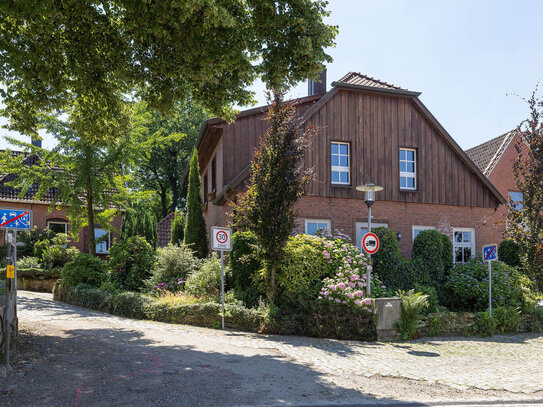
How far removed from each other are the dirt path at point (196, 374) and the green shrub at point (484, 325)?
3352 millimetres

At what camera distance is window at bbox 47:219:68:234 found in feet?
93.9

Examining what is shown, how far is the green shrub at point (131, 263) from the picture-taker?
16203 mm

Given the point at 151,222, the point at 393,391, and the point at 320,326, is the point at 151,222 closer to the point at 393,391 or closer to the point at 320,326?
the point at 320,326

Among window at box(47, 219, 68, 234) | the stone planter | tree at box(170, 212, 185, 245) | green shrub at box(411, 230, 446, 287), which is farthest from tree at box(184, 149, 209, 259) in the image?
window at box(47, 219, 68, 234)

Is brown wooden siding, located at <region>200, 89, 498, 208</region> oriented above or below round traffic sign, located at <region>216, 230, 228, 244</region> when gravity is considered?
above

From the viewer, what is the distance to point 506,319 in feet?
42.4

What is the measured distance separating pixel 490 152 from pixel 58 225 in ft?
85.2

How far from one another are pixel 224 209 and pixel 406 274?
6.61m

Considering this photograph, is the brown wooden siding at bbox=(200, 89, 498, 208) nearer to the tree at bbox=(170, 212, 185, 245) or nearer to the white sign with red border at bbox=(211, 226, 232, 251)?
the white sign with red border at bbox=(211, 226, 232, 251)

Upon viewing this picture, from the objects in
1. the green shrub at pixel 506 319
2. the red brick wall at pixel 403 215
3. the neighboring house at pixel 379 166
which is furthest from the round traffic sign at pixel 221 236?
the green shrub at pixel 506 319

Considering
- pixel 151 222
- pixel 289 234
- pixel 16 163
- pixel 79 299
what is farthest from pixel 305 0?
pixel 151 222

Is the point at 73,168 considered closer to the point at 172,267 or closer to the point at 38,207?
the point at 172,267

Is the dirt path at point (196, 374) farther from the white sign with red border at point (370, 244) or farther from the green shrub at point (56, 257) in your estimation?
the green shrub at point (56, 257)

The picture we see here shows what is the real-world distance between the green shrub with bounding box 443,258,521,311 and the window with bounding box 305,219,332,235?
4.22 metres
